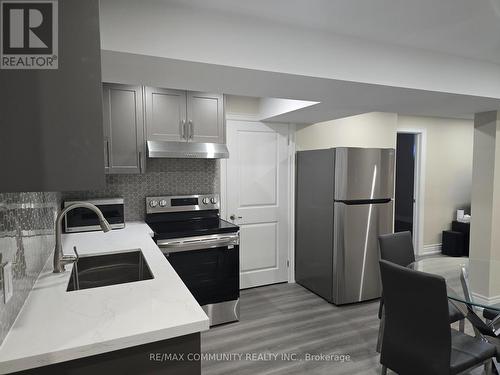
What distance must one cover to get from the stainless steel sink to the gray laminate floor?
0.95 m

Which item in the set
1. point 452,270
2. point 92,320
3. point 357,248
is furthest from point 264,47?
point 357,248

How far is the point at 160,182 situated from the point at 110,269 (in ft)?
4.75

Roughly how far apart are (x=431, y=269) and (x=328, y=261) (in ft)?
3.63

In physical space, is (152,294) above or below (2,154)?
below

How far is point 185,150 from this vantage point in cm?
301

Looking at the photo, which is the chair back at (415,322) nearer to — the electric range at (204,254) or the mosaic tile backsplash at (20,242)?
the electric range at (204,254)

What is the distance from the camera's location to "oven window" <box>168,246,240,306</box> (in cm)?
282

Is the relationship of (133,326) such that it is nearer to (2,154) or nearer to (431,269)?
(2,154)

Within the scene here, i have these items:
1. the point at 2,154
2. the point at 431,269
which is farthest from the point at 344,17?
the point at 431,269

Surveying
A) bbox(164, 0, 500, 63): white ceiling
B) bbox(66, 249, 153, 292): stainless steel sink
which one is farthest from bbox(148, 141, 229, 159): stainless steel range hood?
bbox(164, 0, 500, 63): white ceiling

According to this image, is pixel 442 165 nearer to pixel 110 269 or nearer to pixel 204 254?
pixel 204 254

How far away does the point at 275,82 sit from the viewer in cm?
205

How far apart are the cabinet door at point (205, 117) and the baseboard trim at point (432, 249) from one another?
4057 millimetres

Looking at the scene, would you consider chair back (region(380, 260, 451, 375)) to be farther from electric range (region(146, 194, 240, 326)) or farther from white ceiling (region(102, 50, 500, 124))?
electric range (region(146, 194, 240, 326))
